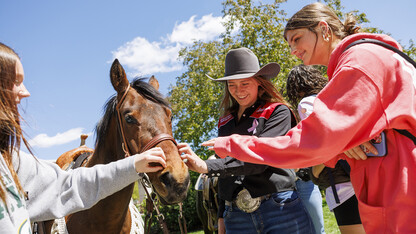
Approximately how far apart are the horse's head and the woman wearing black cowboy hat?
20cm

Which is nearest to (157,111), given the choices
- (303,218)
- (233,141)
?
(233,141)

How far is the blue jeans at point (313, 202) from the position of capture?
3227 millimetres

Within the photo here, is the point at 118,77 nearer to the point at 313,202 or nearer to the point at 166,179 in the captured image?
the point at 166,179

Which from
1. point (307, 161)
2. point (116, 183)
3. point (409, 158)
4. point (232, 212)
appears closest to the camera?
point (409, 158)

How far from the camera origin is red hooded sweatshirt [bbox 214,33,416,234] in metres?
1.18

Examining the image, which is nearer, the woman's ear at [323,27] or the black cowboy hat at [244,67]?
the woman's ear at [323,27]

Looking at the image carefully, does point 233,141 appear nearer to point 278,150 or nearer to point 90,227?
point 278,150

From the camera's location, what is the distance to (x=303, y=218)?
2.28 metres

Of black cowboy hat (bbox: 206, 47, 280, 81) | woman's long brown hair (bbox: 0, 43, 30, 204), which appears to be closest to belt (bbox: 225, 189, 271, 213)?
black cowboy hat (bbox: 206, 47, 280, 81)

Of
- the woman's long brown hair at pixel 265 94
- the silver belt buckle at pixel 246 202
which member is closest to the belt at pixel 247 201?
the silver belt buckle at pixel 246 202

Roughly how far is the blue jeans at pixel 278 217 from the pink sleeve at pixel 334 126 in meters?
1.00

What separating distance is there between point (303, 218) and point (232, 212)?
0.52 metres

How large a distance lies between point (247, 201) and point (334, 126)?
1.29m

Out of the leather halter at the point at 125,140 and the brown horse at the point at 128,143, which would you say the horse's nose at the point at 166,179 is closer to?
the brown horse at the point at 128,143
